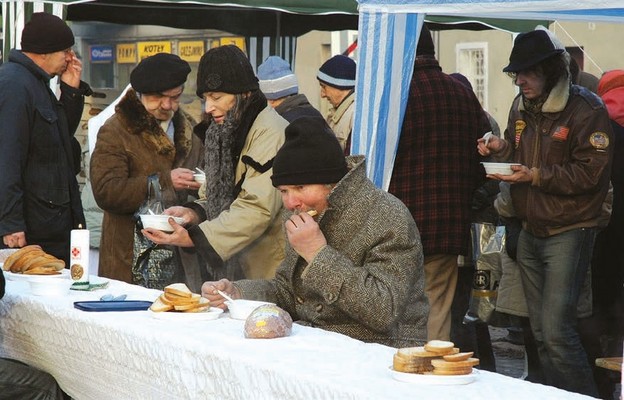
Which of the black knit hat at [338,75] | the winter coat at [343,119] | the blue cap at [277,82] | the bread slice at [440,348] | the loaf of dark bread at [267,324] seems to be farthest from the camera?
the black knit hat at [338,75]

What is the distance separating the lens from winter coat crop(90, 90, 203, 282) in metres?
5.85

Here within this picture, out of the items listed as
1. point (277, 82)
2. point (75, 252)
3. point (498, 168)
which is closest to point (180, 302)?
point (75, 252)

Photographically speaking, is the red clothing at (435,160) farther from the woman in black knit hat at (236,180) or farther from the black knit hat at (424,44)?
the woman in black knit hat at (236,180)

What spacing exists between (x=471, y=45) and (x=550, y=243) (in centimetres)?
1058

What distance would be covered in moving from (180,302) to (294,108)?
2.78 meters

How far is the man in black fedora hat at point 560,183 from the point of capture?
5.52m

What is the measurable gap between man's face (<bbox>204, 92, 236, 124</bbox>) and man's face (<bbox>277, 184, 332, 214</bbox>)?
1327 mm

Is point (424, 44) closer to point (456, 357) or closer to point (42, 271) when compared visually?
point (42, 271)

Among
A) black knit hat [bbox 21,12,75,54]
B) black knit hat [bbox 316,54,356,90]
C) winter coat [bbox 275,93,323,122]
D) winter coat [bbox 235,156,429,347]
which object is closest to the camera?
winter coat [bbox 235,156,429,347]

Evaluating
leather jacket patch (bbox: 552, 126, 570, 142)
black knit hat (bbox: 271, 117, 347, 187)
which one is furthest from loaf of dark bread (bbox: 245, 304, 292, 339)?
leather jacket patch (bbox: 552, 126, 570, 142)

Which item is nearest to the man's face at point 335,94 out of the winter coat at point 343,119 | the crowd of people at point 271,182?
the winter coat at point 343,119

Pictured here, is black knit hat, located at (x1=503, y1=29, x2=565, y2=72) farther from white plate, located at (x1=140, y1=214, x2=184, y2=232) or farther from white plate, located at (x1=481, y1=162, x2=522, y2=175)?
white plate, located at (x1=140, y1=214, x2=184, y2=232)

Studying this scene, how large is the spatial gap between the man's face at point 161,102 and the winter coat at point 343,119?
72.7 inches

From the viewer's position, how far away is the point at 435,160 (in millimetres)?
5859
